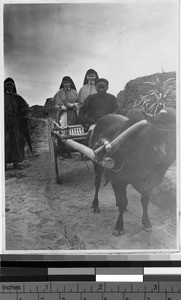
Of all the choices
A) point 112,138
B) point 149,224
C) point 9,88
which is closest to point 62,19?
point 9,88

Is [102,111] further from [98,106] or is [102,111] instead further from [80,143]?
[80,143]

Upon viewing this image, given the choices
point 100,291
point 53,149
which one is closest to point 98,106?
point 53,149

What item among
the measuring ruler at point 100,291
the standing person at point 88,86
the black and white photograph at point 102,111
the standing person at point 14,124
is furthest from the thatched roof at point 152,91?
the measuring ruler at point 100,291

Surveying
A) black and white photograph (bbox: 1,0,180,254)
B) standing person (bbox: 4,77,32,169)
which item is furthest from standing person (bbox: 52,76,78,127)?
standing person (bbox: 4,77,32,169)

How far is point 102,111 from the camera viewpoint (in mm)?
1440

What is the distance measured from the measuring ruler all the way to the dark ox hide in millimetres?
222

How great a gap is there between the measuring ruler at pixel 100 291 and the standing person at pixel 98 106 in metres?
0.63

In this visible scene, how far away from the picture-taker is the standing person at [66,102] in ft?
4.68

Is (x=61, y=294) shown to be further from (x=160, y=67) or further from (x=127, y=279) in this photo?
(x=160, y=67)

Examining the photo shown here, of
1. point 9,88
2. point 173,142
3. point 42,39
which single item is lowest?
point 173,142

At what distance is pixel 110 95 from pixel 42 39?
350 millimetres

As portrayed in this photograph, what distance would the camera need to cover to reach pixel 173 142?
1416 millimetres

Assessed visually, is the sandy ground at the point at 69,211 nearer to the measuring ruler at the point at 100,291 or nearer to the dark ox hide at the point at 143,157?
the dark ox hide at the point at 143,157

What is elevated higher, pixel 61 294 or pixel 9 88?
pixel 9 88
